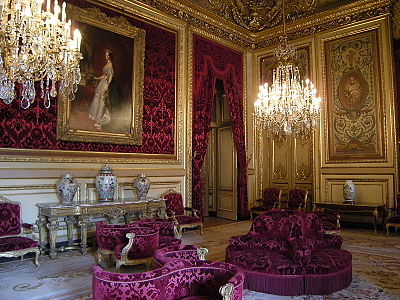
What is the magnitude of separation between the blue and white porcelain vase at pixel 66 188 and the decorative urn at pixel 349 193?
411 cm

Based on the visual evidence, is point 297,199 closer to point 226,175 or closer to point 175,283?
point 226,175

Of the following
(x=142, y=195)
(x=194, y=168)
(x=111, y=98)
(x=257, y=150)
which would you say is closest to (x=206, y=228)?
(x=194, y=168)

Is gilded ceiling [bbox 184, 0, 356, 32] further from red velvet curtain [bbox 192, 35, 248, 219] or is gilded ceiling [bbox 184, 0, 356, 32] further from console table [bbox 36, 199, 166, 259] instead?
console table [bbox 36, 199, 166, 259]

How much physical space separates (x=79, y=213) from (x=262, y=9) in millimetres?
4887

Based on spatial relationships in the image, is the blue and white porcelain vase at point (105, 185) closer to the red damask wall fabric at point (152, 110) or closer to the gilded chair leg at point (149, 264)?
the red damask wall fabric at point (152, 110)

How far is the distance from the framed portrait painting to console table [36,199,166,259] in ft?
3.07

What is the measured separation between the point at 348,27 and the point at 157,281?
19.5ft

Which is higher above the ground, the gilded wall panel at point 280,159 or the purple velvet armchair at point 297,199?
the gilded wall panel at point 280,159

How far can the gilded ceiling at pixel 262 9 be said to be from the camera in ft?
20.4

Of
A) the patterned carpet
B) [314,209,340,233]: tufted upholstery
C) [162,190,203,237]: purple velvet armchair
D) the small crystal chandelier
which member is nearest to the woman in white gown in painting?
[162,190,203,237]: purple velvet armchair

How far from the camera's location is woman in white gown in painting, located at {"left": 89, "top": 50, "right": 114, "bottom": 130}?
187 inches

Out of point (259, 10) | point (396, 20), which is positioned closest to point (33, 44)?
point (259, 10)

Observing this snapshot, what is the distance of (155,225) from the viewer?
3412mm

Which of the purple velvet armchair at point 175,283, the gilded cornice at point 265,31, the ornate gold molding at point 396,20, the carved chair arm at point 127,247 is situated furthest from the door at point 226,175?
the purple velvet armchair at point 175,283
